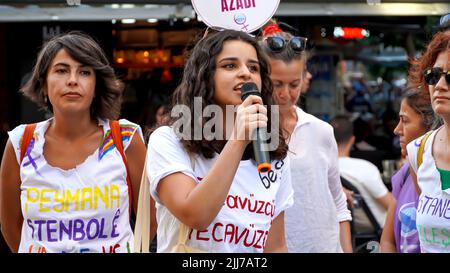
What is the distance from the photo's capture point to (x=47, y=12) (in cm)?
772

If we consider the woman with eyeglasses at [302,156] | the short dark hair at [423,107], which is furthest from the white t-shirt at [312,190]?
the short dark hair at [423,107]

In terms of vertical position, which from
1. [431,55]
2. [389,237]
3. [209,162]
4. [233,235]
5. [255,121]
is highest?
[431,55]

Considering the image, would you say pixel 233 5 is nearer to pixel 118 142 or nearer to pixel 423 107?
pixel 118 142

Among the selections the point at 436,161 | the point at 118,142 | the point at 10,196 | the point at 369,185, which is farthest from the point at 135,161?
the point at 369,185

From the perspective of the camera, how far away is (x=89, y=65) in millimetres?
4199

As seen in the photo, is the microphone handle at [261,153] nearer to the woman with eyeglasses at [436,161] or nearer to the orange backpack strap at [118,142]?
the woman with eyeglasses at [436,161]

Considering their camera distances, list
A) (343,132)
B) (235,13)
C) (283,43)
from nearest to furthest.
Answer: (235,13)
(283,43)
(343,132)

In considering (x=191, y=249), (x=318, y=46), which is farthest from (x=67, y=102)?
(x=318, y=46)

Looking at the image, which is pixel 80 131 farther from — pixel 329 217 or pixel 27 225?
pixel 329 217

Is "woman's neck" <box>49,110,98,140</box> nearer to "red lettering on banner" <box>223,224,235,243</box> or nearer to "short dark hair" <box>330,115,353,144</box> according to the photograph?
"red lettering on banner" <box>223,224,235,243</box>

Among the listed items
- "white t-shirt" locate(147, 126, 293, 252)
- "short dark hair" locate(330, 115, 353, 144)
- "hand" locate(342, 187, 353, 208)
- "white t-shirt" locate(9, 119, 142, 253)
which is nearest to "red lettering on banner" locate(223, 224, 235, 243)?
"white t-shirt" locate(147, 126, 293, 252)

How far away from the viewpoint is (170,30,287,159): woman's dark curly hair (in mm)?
3467

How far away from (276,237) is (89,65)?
124cm

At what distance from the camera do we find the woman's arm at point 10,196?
4199mm
